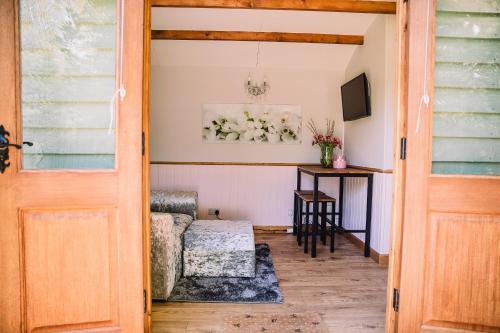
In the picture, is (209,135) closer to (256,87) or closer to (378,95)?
(256,87)

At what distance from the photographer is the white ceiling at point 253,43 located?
3635 mm

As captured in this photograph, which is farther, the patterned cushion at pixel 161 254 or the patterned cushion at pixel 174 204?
the patterned cushion at pixel 174 204

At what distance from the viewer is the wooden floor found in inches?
80.4

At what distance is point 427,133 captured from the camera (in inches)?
63.9

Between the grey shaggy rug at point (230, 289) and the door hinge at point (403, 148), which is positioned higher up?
the door hinge at point (403, 148)

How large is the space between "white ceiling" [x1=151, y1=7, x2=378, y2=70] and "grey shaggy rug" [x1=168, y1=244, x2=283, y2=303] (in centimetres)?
296

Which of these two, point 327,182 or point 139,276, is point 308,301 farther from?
point 327,182

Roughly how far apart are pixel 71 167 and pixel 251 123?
3151 millimetres

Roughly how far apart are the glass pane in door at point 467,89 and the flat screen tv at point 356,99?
194cm

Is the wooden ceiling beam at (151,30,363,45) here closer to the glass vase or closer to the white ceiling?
the white ceiling

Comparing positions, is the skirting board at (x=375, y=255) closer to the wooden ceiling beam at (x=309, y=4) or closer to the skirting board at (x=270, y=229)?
the skirting board at (x=270, y=229)

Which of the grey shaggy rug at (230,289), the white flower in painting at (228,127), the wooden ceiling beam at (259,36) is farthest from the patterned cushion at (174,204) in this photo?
the wooden ceiling beam at (259,36)

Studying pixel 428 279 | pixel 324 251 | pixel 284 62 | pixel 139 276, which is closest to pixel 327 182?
pixel 324 251

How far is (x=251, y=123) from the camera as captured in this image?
4.53 metres
